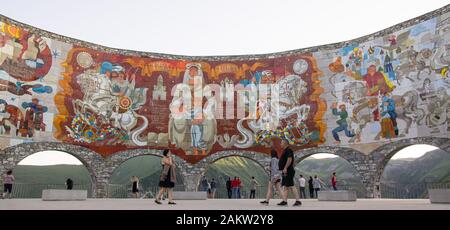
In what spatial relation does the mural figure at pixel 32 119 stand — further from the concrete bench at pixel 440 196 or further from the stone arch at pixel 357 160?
the concrete bench at pixel 440 196

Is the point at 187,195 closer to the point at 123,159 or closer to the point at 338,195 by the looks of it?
the point at 338,195

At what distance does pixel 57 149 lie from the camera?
2412cm

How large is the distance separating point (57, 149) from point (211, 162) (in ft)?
35.6

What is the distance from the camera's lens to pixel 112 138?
2612cm

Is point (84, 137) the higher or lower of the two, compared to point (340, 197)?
higher

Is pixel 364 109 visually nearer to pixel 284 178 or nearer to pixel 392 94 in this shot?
pixel 392 94

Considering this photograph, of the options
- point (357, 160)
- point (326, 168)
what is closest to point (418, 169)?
point (326, 168)

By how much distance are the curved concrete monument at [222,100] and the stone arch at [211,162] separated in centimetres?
8

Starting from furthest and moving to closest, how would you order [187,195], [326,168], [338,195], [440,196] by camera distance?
[326,168] → [187,195] → [338,195] → [440,196]

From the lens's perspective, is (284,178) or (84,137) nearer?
(284,178)

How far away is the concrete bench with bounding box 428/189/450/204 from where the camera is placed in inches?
398
